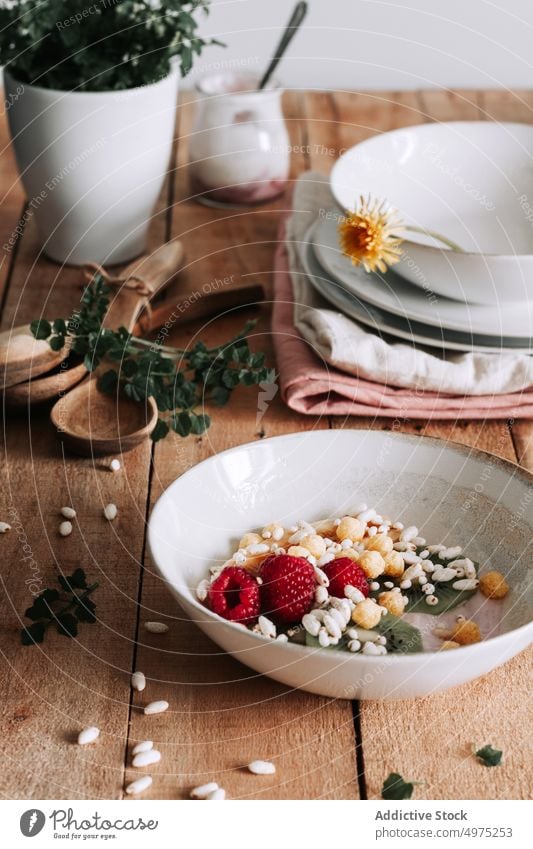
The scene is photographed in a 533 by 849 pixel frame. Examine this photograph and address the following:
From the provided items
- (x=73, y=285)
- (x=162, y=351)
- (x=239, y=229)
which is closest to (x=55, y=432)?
Answer: (x=162, y=351)

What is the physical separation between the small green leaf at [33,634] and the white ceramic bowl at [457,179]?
451mm

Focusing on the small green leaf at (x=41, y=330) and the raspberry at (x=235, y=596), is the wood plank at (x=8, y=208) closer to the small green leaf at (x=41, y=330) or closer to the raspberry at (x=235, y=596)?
the small green leaf at (x=41, y=330)

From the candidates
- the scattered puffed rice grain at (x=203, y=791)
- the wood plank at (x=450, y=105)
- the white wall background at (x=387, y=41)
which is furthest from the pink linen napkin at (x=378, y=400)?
the white wall background at (x=387, y=41)

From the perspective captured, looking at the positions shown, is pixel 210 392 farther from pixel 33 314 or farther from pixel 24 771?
pixel 24 771

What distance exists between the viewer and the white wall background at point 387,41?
4.60 ft

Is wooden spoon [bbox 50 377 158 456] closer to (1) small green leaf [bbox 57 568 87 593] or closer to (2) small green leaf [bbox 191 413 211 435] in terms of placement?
(2) small green leaf [bbox 191 413 211 435]

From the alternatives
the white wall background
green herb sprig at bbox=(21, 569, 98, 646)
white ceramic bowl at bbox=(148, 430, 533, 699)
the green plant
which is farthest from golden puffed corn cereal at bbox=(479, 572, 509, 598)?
the white wall background

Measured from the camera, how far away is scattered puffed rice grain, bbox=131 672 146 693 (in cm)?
51

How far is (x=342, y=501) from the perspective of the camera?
1.99 ft

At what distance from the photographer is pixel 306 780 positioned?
47cm

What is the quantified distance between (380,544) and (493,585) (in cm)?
7

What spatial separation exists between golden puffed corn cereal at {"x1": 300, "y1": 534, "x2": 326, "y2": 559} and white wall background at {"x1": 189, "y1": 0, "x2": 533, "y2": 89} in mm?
1021

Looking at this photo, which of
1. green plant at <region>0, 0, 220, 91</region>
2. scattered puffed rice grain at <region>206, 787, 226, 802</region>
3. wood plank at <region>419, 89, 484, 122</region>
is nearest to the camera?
scattered puffed rice grain at <region>206, 787, 226, 802</region>
